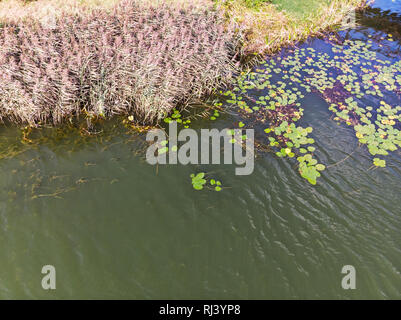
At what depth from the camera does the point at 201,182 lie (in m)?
4.51

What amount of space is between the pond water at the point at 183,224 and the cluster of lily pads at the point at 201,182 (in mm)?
99

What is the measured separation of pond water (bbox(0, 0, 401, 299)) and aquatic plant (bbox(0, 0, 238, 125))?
0.61 metres

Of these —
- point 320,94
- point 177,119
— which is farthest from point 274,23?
point 177,119

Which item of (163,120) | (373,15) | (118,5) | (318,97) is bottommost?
(163,120)

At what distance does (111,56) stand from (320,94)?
521cm

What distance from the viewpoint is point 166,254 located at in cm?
362

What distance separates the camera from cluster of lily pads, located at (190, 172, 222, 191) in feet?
14.6

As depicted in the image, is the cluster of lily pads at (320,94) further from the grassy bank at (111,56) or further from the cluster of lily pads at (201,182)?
the cluster of lily pads at (201,182)

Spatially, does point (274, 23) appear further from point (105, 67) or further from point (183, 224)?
point (183, 224)

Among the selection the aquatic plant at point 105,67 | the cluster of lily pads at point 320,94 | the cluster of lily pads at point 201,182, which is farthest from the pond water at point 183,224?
the aquatic plant at point 105,67
